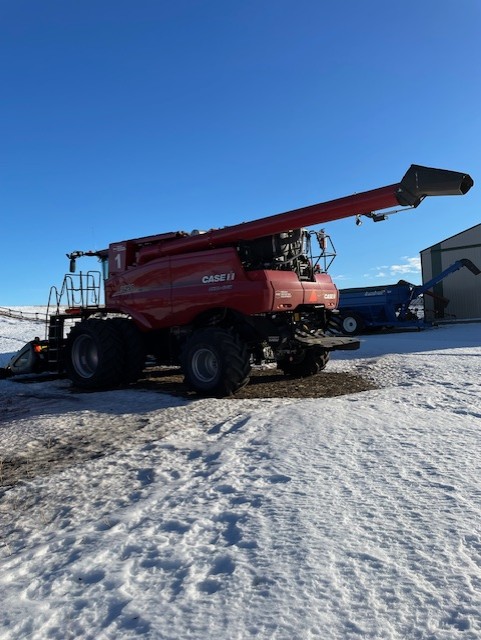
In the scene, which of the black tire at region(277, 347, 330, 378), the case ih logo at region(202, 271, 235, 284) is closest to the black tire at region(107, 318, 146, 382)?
the case ih logo at region(202, 271, 235, 284)

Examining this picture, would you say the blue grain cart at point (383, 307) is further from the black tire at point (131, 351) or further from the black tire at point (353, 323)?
the black tire at point (131, 351)

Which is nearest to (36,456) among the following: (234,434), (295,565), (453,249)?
(234,434)

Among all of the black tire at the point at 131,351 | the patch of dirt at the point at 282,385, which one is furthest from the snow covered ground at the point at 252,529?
the black tire at the point at 131,351

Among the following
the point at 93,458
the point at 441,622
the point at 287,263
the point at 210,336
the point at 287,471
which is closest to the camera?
the point at 441,622

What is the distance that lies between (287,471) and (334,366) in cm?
798

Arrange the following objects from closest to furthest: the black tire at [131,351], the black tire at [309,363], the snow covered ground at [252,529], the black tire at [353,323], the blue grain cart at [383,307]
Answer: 1. the snow covered ground at [252,529]
2. the black tire at [131,351]
3. the black tire at [309,363]
4. the blue grain cart at [383,307]
5. the black tire at [353,323]

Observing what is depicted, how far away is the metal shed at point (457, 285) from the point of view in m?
27.8

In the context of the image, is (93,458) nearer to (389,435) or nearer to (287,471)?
(287,471)

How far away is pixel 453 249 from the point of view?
96.2 feet

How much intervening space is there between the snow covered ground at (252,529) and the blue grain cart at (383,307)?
1853cm

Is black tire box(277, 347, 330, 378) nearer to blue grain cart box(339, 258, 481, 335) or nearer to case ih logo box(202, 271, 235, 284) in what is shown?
case ih logo box(202, 271, 235, 284)

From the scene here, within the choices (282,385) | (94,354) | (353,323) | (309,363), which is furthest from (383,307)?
(94,354)

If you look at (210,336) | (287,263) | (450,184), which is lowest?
(210,336)

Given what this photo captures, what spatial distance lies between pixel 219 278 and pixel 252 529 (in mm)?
5479
